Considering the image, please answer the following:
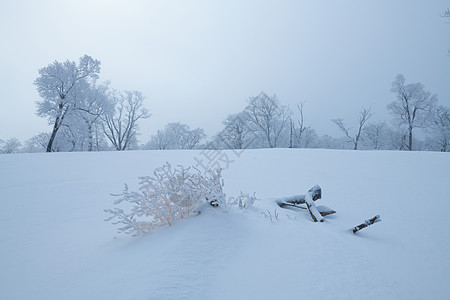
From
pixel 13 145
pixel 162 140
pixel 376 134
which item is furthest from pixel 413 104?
pixel 13 145

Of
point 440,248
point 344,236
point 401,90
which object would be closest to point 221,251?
point 344,236

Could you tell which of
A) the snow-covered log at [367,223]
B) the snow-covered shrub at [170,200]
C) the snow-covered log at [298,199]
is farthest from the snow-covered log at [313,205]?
the snow-covered shrub at [170,200]

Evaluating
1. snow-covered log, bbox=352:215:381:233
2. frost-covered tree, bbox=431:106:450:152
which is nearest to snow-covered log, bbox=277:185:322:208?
snow-covered log, bbox=352:215:381:233

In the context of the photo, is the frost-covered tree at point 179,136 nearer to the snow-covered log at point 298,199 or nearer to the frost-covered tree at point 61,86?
the frost-covered tree at point 61,86

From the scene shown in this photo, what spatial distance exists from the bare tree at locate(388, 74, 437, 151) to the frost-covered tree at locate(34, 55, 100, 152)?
93.0ft

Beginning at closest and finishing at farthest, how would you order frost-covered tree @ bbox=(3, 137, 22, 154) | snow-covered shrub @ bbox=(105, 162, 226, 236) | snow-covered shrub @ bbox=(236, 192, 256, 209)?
snow-covered shrub @ bbox=(105, 162, 226, 236)
snow-covered shrub @ bbox=(236, 192, 256, 209)
frost-covered tree @ bbox=(3, 137, 22, 154)

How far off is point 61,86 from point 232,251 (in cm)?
1810

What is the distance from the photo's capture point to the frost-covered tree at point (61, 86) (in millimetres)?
13492

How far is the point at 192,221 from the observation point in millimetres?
1983

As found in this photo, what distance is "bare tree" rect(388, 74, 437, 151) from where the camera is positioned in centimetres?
1877

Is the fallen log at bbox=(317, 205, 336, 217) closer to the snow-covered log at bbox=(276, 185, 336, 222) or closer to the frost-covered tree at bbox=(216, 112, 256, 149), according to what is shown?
the snow-covered log at bbox=(276, 185, 336, 222)

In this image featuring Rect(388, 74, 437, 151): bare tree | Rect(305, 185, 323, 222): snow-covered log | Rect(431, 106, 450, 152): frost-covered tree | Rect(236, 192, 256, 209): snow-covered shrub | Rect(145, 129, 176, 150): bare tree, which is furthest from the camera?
Rect(145, 129, 176, 150): bare tree

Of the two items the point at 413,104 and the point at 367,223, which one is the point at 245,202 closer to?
the point at 367,223

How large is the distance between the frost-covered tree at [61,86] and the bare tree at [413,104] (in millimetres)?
28357
